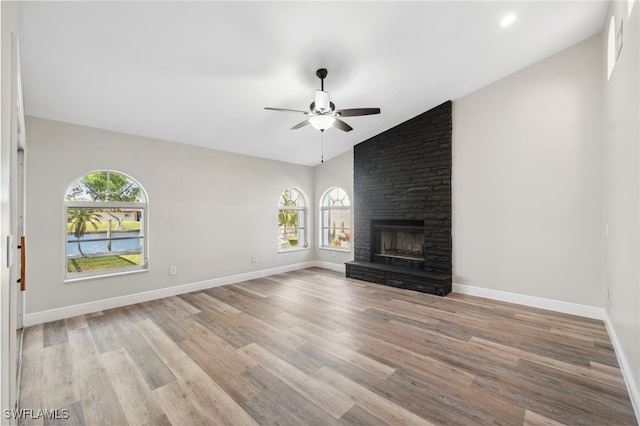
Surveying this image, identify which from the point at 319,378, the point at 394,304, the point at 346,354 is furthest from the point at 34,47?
the point at 394,304

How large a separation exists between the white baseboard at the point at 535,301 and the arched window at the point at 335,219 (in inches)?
98.6

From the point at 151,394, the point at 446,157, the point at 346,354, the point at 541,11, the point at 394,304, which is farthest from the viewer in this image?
the point at 446,157

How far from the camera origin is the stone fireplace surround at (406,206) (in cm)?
456

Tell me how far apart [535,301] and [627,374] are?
1.77 metres

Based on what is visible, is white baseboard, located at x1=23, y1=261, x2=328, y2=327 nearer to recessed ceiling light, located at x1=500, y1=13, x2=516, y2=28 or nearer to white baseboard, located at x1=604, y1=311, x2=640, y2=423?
white baseboard, located at x1=604, y1=311, x2=640, y2=423

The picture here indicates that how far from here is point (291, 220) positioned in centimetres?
647

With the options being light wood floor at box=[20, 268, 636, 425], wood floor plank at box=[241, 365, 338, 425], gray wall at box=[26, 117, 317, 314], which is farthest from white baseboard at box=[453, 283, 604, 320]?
gray wall at box=[26, 117, 317, 314]

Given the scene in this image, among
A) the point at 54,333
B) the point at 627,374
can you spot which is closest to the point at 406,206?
the point at 627,374

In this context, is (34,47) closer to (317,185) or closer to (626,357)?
(317,185)

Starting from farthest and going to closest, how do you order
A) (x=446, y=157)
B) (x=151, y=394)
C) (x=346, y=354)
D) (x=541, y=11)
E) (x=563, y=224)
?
(x=446, y=157) → (x=563, y=224) → (x=541, y=11) → (x=346, y=354) → (x=151, y=394)

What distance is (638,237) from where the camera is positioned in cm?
185

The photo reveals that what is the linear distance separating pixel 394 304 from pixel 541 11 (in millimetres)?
3764

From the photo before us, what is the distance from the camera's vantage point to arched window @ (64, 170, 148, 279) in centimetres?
363

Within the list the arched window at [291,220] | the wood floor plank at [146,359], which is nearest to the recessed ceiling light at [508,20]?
the arched window at [291,220]
